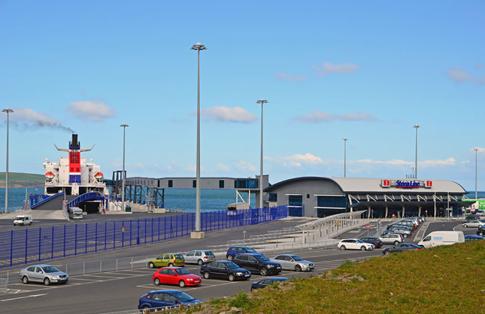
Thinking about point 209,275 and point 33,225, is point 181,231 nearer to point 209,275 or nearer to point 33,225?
point 33,225

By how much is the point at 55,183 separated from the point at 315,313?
111 m

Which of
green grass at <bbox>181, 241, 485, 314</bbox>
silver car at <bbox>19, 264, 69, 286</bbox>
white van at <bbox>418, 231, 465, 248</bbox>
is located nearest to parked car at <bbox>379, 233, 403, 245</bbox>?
white van at <bbox>418, 231, 465, 248</bbox>

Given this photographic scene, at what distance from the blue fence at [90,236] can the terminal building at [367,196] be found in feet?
42.3

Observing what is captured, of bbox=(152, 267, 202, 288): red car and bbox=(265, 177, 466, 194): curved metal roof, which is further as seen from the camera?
bbox=(265, 177, 466, 194): curved metal roof

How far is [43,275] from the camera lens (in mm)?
36469

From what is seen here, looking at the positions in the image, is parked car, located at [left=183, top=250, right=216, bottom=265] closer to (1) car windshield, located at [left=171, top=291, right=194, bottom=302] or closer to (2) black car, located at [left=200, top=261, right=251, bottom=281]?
(2) black car, located at [left=200, top=261, right=251, bottom=281]

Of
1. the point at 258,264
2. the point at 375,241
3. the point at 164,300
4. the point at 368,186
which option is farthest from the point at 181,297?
the point at 368,186

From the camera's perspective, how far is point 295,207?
113500mm

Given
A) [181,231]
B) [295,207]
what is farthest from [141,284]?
A: [295,207]

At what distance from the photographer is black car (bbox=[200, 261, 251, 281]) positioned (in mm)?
37031

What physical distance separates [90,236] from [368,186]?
181ft

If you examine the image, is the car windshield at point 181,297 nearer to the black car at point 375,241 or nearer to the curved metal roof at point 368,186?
the black car at point 375,241

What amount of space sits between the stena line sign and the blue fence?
2258 centimetres

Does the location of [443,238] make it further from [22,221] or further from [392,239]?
[22,221]
